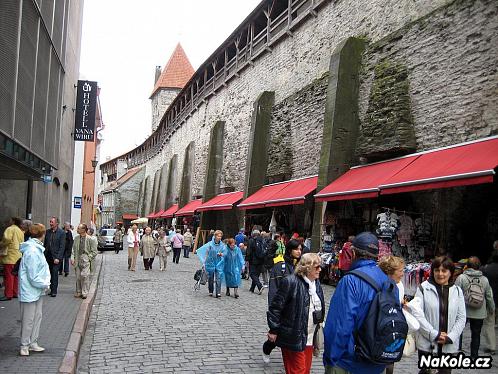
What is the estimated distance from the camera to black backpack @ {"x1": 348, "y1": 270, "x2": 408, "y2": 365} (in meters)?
2.91

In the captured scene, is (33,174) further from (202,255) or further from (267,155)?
(267,155)

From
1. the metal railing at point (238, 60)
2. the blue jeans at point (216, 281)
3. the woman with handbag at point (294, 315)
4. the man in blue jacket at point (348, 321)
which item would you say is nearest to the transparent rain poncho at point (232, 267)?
the blue jeans at point (216, 281)

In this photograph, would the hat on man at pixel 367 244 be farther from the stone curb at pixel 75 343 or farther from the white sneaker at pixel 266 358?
the stone curb at pixel 75 343

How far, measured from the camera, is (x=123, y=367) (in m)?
5.45

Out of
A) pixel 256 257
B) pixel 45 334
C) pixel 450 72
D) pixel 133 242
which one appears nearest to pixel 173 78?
pixel 133 242

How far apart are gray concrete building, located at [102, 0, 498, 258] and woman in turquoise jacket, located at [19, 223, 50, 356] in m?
7.84

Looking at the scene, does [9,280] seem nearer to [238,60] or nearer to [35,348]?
[35,348]

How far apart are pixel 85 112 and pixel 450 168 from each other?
17.6 meters

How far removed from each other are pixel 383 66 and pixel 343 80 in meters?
1.31

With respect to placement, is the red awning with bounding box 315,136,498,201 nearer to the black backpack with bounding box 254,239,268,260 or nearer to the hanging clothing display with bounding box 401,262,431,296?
the hanging clothing display with bounding box 401,262,431,296

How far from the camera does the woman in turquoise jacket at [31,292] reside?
5.56 meters

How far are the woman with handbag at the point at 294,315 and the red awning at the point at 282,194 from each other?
31.2ft

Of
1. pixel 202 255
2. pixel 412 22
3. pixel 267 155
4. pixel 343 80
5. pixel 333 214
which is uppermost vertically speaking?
pixel 412 22

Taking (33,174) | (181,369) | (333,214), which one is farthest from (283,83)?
(181,369)
